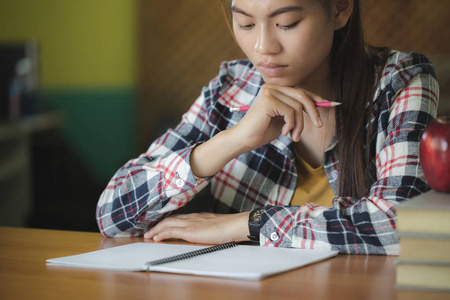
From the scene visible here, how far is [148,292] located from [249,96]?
750mm

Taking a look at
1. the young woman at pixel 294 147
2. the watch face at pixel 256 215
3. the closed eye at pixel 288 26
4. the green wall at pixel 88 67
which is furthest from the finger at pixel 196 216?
the green wall at pixel 88 67

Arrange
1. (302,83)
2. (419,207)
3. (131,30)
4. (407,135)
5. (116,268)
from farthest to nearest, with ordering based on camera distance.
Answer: (131,30) < (302,83) < (407,135) < (116,268) < (419,207)

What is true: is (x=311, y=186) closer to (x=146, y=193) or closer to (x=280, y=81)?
(x=280, y=81)

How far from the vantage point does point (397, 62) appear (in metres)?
1.30

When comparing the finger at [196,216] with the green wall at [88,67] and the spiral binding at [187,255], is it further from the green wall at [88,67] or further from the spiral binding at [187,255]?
the green wall at [88,67]

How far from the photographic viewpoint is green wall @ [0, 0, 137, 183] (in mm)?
4828

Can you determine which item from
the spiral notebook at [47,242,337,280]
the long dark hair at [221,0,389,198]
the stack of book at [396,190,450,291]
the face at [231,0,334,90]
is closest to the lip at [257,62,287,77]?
the face at [231,0,334,90]

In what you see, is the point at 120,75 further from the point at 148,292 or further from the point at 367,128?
the point at 148,292

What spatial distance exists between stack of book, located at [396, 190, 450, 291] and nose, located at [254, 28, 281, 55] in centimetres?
52

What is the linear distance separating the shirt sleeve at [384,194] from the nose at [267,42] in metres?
0.26

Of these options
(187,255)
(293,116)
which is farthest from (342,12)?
(187,255)

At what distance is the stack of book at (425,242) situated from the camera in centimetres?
70

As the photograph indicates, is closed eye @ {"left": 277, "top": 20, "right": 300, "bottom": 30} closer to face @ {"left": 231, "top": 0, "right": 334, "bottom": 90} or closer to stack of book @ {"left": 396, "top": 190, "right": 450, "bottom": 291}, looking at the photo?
face @ {"left": 231, "top": 0, "right": 334, "bottom": 90}

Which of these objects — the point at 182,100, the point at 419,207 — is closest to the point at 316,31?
the point at 419,207
